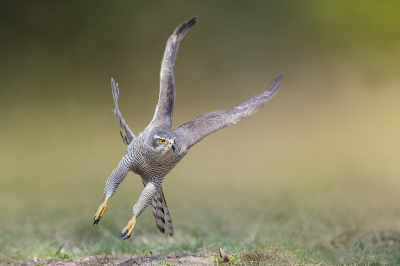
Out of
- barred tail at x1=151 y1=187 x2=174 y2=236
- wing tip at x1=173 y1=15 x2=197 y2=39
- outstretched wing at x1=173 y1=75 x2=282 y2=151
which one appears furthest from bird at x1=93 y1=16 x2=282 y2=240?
barred tail at x1=151 y1=187 x2=174 y2=236

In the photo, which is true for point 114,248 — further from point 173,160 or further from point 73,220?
point 73,220

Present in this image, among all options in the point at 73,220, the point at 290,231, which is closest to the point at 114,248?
the point at 73,220

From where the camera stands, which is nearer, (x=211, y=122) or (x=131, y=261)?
(x=131, y=261)

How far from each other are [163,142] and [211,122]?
0.64m

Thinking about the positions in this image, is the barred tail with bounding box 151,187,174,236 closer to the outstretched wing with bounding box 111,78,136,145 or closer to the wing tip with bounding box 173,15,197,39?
the outstretched wing with bounding box 111,78,136,145

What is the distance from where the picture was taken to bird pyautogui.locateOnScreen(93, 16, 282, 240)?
3047 millimetres

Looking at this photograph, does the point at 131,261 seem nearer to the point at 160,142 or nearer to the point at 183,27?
the point at 160,142

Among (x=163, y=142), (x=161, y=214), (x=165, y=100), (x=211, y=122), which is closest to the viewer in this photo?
(x=163, y=142)

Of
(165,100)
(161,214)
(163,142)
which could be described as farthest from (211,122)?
(161,214)

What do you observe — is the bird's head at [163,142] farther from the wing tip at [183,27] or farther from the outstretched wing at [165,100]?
the wing tip at [183,27]

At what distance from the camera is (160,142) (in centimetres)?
296

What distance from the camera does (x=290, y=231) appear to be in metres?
5.01

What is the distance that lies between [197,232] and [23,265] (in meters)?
2.19

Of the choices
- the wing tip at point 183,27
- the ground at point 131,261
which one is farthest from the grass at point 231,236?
the wing tip at point 183,27
